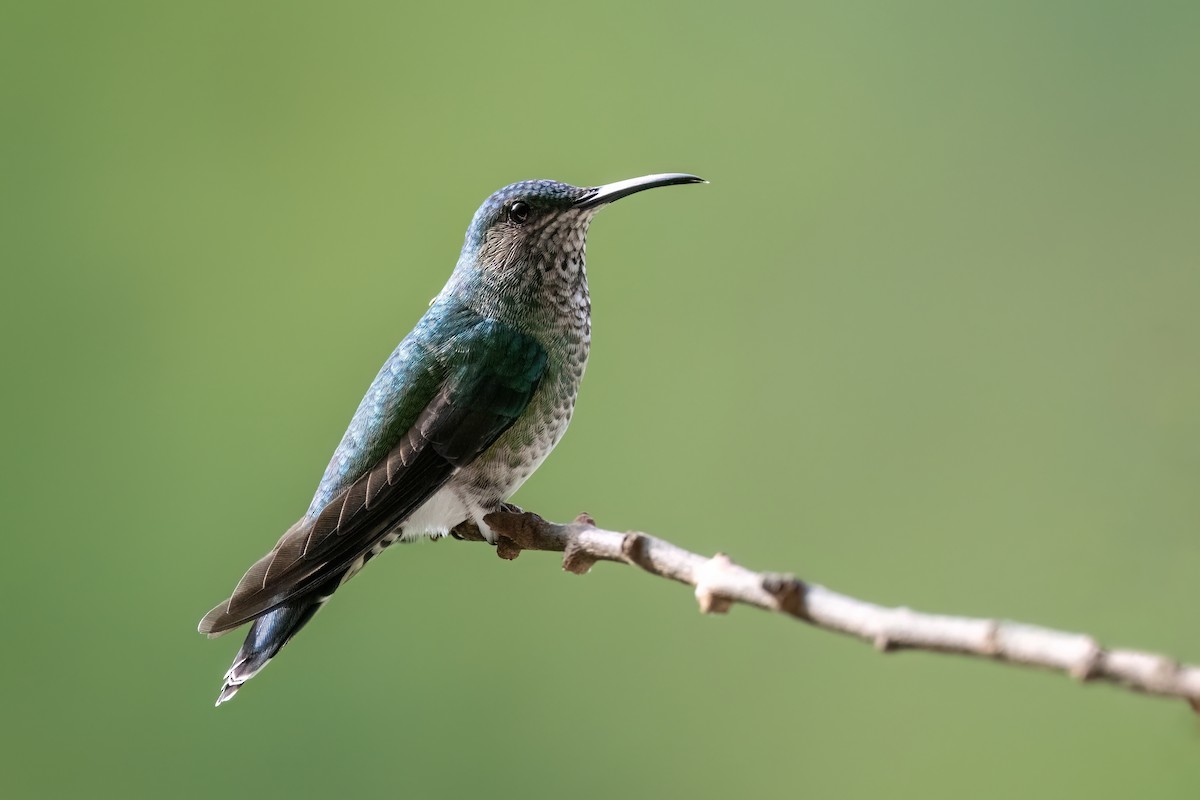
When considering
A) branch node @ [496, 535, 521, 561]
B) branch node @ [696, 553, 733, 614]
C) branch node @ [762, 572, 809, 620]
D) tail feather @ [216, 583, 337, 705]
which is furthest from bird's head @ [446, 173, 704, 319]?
branch node @ [762, 572, 809, 620]

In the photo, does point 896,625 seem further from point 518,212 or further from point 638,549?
point 518,212

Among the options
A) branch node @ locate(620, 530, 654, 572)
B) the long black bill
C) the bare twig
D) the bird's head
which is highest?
the long black bill

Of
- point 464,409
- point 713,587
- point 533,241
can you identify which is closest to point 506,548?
point 464,409

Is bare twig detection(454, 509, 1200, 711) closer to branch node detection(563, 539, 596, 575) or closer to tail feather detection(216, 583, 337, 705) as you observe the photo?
branch node detection(563, 539, 596, 575)

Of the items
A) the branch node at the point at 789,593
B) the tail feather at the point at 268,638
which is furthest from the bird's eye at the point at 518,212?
the branch node at the point at 789,593

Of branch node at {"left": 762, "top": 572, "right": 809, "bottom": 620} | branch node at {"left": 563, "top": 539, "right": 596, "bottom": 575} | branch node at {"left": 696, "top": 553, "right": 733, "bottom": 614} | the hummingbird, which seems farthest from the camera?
the hummingbird

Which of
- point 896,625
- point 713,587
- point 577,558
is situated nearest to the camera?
point 896,625

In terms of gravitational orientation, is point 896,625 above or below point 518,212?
below
